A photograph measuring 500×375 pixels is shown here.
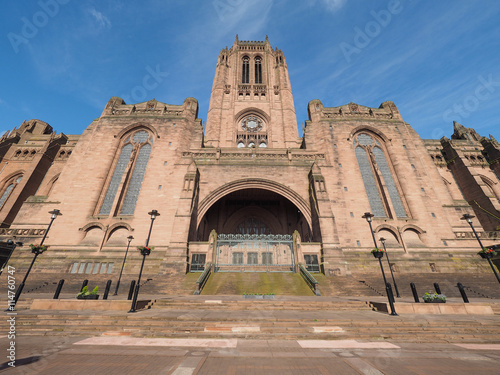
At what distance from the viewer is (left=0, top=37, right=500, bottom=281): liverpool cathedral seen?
60.7 ft

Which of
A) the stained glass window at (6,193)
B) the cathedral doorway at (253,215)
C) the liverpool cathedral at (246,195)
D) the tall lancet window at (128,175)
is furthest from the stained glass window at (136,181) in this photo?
the stained glass window at (6,193)

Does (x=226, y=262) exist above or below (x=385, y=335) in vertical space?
above

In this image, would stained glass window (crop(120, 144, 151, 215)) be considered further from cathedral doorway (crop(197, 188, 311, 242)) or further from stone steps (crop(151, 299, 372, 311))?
stone steps (crop(151, 299, 372, 311))

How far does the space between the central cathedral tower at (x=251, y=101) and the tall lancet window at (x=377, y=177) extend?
9.64m

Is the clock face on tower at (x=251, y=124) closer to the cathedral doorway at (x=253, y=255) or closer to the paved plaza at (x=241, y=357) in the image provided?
the cathedral doorway at (x=253, y=255)

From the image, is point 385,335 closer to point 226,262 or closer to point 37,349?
point 37,349

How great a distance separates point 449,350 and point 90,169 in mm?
29615

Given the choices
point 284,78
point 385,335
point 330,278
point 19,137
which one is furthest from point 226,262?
point 19,137

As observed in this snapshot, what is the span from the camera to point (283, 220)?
26.9 m

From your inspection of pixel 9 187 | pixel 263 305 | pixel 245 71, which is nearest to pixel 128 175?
pixel 9 187

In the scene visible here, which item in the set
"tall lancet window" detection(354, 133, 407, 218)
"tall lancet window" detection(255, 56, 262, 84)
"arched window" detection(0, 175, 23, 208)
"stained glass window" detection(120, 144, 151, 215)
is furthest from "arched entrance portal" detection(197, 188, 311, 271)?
"tall lancet window" detection(255, 56, 262, 84)

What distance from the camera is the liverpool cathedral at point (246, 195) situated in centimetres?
1852

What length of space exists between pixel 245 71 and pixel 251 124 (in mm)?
15193

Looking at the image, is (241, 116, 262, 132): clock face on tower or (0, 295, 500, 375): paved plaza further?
(241, 116, 262, 132): clock face on tower
